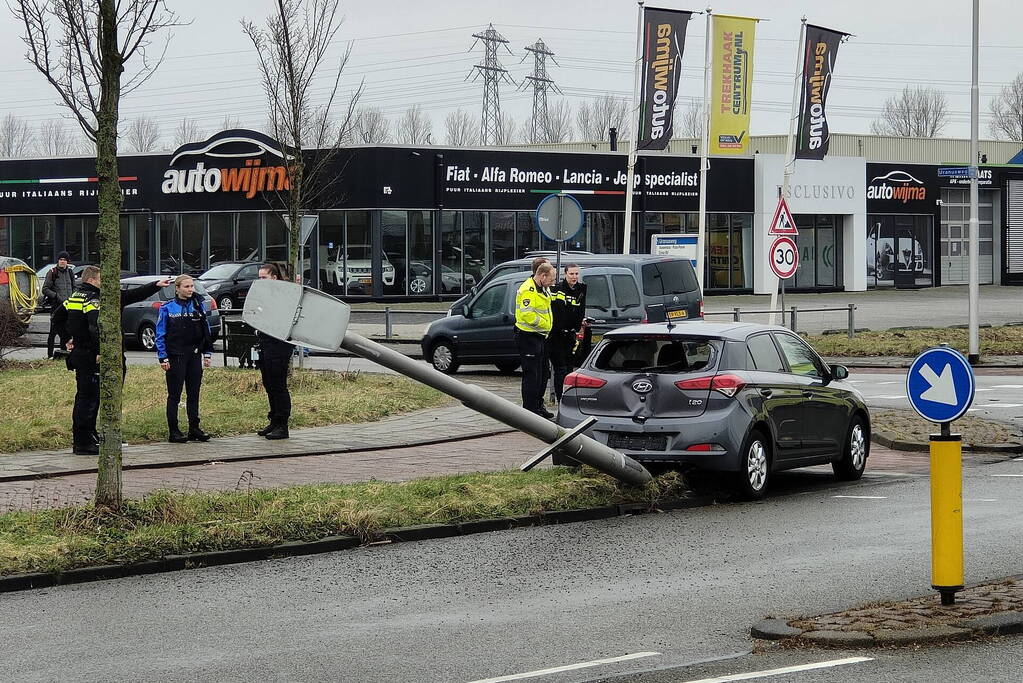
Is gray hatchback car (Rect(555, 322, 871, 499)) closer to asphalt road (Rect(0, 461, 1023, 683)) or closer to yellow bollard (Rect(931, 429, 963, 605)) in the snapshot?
asphalt road (Rect(0, 461, 1023, 683))

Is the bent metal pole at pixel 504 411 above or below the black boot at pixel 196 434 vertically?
above

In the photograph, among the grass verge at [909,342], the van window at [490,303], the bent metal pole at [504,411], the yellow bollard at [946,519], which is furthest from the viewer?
the grass verge at [909,342]

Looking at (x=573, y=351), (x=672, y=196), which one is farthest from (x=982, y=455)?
(x=672, y=196)

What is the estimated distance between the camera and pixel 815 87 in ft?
118

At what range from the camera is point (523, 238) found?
4897cm

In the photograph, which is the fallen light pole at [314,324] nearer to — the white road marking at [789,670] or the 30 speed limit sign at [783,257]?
the white road marking at [789,670]

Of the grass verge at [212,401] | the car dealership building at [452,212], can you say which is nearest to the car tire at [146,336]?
the grass verge at [212,401]

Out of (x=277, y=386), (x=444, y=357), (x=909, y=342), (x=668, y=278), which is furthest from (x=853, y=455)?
(x=909, y=342)

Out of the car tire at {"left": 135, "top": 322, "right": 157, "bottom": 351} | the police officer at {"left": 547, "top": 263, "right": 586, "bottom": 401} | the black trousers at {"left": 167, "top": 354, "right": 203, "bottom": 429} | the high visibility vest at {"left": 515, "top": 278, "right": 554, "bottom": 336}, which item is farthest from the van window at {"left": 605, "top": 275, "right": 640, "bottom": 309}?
the car tire at {"left": 135, "top": 322, "right": 157, "bottom": 351}

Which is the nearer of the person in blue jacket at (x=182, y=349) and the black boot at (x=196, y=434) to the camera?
the person in blue jacket at (x=182, y=349)

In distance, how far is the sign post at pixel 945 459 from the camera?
7.49 meters

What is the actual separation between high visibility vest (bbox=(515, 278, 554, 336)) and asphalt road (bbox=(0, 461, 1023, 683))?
232 inches

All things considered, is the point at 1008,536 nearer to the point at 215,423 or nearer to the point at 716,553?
the point at 716,553

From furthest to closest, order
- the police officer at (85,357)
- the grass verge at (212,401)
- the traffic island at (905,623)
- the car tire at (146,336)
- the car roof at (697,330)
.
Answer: the car tire at (146,336), the grass verge at (212,401), the police officer at (85,357), the car roof at (697,330), the traffic island at (905,623)
